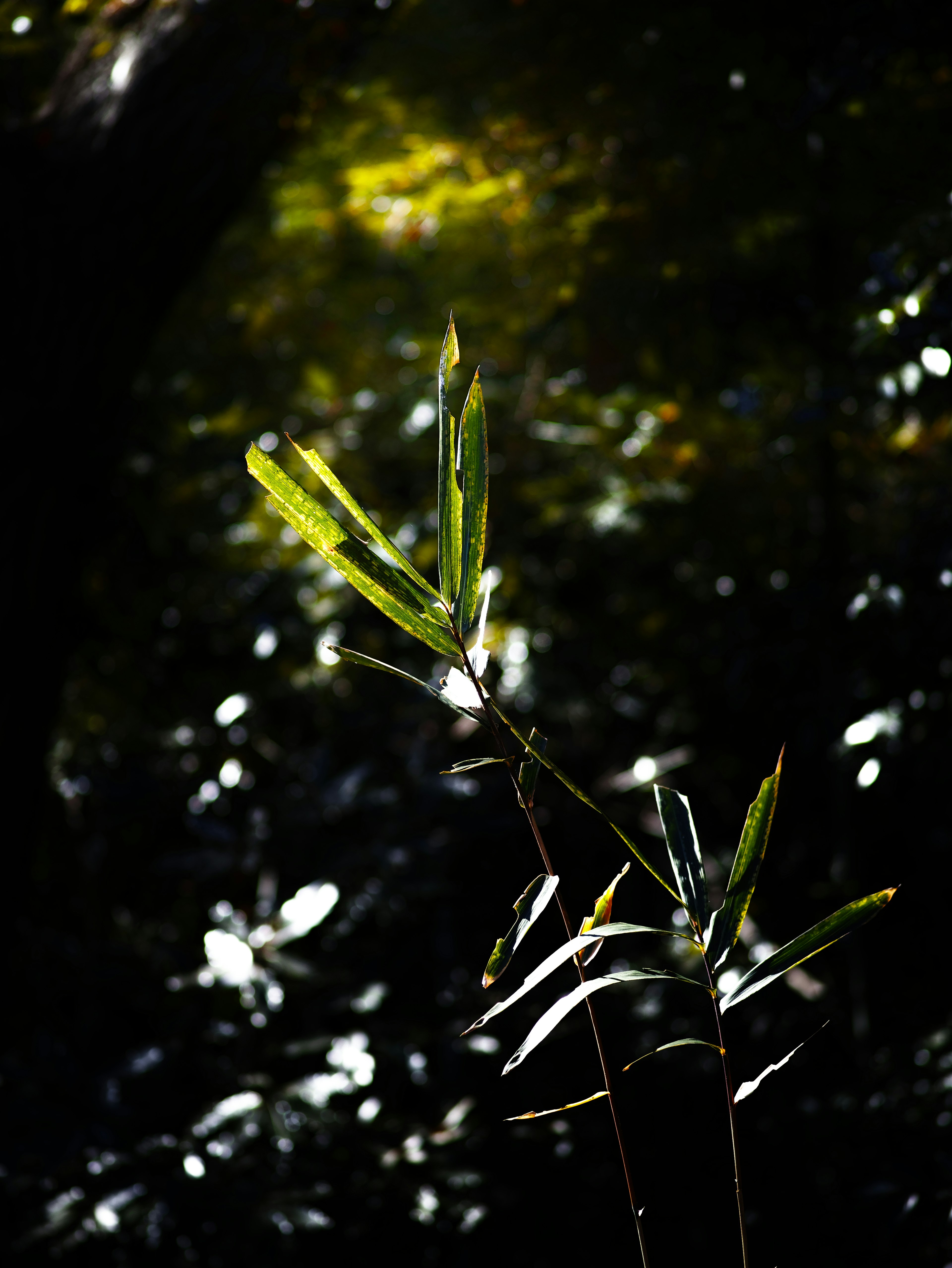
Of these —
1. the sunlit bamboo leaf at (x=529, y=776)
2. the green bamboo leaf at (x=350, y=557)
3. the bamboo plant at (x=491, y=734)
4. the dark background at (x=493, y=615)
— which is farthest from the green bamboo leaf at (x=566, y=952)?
the dark background at (x=493, y=615)

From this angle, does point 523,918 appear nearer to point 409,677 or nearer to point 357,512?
point 409,677

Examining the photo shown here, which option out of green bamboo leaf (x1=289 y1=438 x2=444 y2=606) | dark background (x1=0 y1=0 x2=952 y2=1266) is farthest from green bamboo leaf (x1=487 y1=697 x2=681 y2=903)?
dark background (x1=0 y1=0 x2=952 y2=1266)

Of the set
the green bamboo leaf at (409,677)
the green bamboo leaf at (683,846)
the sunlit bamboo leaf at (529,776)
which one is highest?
the green bamboo leaf at (409,677)

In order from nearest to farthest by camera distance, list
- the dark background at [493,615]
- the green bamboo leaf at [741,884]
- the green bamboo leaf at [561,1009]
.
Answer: the green bamboo leaf at [561,1009] < the green bamboo leaf at [741,884] < the dark background at [493,615]

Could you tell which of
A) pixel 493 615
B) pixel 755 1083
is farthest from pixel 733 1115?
pixel 493 615

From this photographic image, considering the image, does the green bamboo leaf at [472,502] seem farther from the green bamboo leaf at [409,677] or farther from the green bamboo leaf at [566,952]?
the green bamboo leaf at [566,952]

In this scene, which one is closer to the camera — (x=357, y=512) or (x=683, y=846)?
(x=357, y=512)

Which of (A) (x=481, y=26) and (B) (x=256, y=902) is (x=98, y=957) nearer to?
(B) (x=256, y=902)

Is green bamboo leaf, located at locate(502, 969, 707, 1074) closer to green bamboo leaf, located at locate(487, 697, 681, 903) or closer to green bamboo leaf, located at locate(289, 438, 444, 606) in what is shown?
green bamboo leaf, located at locate(487, 697, 681, 903)
